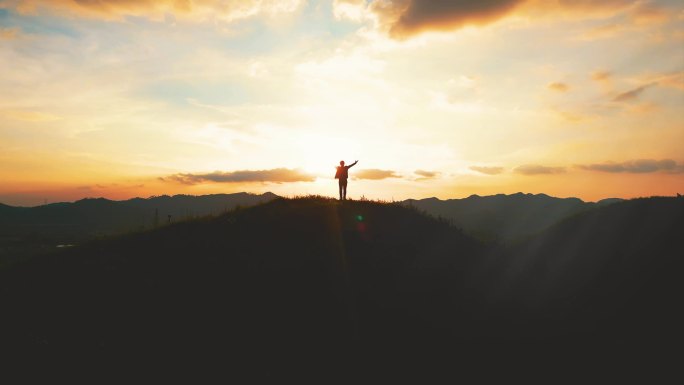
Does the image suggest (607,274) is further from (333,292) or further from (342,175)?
(342,175)

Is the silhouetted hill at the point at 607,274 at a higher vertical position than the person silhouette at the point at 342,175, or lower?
lower

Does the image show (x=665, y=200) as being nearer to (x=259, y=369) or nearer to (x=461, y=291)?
(x=461, y=291)

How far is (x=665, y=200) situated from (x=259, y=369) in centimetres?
2876

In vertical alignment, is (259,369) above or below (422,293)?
below

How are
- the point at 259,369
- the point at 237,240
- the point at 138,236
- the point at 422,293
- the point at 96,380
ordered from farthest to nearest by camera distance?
the point at 138,236, the point at 237,240, the point at 422,293, the point at 259,369, the point at 96,380

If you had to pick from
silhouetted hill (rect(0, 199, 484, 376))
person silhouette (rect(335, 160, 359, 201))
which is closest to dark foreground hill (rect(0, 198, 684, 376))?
silhouetted hill (rect(0, 199, 484, 376))

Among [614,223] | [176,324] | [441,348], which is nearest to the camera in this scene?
[176,324]

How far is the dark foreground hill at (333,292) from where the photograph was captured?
45.4 feet

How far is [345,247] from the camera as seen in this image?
20.1 metres

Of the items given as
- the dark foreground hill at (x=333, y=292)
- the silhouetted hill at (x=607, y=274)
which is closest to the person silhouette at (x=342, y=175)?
the dark foreground hill at (x=333, y=292)

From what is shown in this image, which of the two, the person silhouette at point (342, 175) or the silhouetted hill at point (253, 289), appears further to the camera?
the person silhouette at point (342, 175)

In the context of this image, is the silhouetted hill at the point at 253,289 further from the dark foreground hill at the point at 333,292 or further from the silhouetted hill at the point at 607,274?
the silhouetted hill at the point at 607,274

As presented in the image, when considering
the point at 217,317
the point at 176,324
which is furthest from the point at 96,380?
Result: the point at 217,317

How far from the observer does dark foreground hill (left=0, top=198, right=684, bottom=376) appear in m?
13.8
